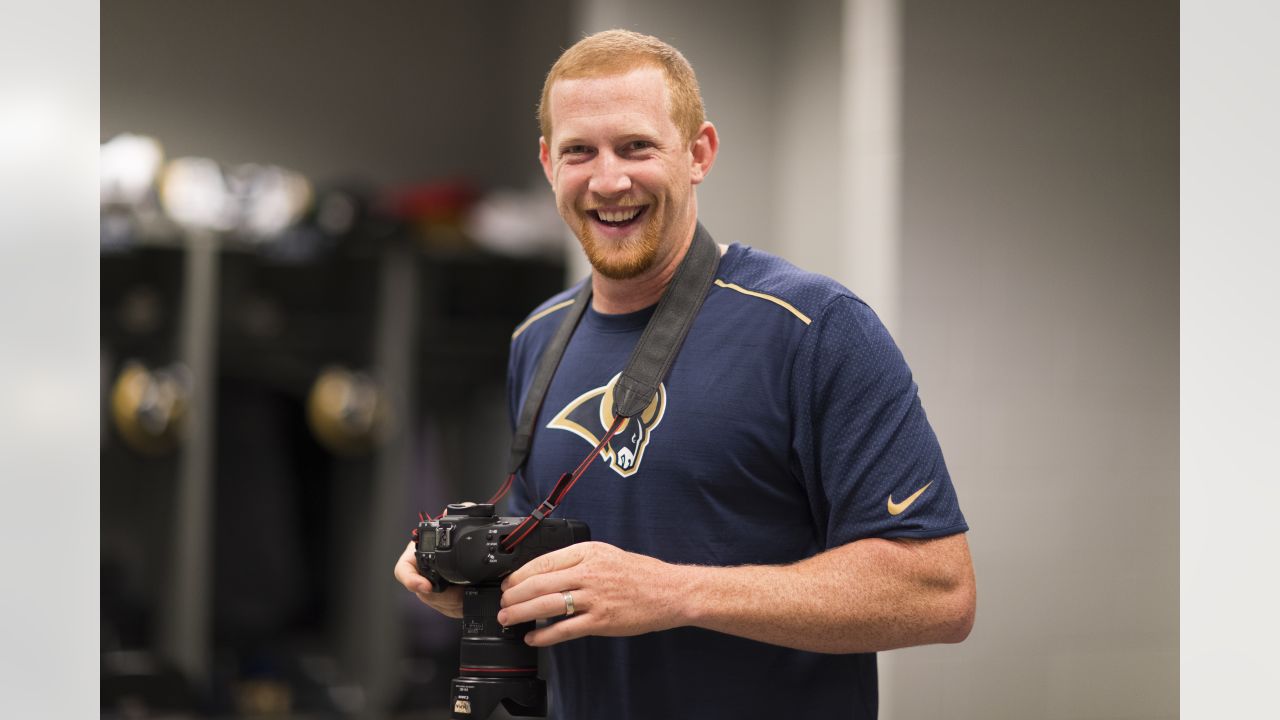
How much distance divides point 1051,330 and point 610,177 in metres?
1.54

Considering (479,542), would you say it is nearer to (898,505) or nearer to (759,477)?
(759,477)

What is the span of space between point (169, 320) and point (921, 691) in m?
2.56

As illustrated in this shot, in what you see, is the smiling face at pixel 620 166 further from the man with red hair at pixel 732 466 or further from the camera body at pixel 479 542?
the camera body at pixel 479 542

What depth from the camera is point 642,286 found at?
5.18ft

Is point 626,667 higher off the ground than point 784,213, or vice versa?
point 784,213

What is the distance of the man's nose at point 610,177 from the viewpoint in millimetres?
1454

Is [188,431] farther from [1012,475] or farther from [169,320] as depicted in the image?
[1012,475]

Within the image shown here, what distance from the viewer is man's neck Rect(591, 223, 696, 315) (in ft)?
5.12

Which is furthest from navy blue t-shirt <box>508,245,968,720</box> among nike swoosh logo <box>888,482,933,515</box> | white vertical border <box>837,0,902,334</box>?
white vertical border <box>837,0,902,334</box>

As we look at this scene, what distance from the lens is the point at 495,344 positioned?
4.16m

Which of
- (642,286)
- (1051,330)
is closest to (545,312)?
(642,286)

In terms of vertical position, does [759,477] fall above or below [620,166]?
below
